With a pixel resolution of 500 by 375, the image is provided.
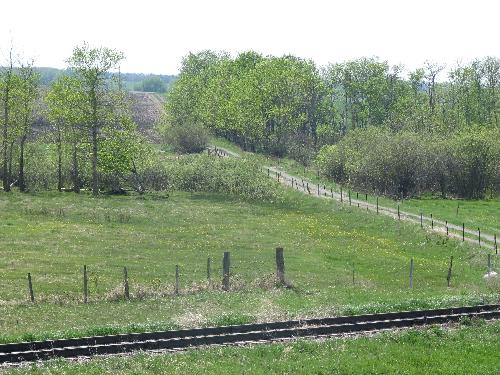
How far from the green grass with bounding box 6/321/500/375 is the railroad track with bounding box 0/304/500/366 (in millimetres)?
715

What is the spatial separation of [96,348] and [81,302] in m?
7.96

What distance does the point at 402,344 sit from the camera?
25.2m

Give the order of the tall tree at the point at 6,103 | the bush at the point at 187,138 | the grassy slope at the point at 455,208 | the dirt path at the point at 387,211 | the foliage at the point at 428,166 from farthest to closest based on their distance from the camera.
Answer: the bush at the point at 187,138
the foliage at the point at 428,166
the tall tree at the point at 6,103
the grassy slope at the point at 455,208
the dirt path at the point at 387,211

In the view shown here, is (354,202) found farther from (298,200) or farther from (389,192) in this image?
(389,192)

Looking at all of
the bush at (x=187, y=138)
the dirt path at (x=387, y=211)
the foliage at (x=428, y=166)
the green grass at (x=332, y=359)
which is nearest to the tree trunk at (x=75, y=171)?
the dirt path at (x=387, y=211)

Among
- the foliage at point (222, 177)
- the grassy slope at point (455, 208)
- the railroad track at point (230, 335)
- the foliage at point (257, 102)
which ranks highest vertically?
the foliage at point (257, 102)

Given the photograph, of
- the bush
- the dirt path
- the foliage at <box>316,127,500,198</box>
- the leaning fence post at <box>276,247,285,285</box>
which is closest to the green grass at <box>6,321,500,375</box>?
the leaning fence post at <box>276,247,285,285</box>

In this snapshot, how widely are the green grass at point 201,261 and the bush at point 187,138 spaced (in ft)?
115

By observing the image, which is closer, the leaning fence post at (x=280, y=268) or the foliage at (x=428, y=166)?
the leaning fence post at (x=280, y=268)

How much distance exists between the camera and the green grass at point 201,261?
28.9 meters

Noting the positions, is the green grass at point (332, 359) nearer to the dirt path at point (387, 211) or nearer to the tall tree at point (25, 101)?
the dirt path at point (387, 211)

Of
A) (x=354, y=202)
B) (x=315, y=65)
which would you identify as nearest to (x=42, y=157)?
(x=354, y=202)

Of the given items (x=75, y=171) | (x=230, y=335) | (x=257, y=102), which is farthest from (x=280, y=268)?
(x=257, y=102)

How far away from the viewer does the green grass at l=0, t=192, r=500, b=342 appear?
1137 inches
